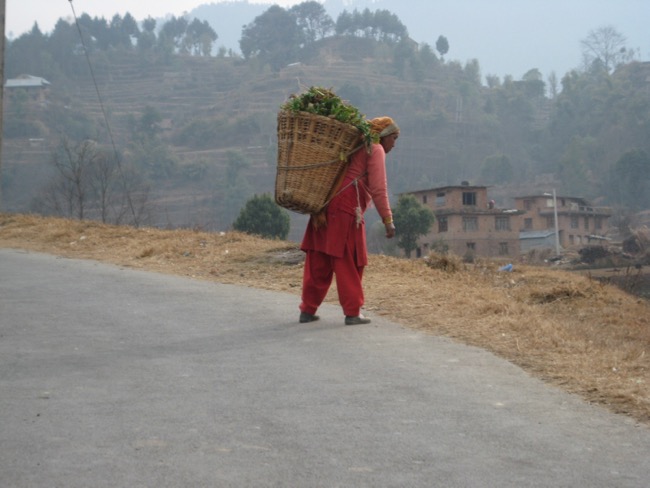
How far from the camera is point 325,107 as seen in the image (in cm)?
794

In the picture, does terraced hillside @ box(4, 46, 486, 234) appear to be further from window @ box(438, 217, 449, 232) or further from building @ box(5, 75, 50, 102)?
window @ box(438, 217, 449, 232)

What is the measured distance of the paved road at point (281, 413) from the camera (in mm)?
4047

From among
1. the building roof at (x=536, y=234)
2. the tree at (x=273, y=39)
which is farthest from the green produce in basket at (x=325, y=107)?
the tree at (x=273, y=39)

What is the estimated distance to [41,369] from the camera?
6.05 metres

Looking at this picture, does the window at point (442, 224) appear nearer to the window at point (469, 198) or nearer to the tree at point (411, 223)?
the window at point (469, 198)

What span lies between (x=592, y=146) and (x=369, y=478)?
114 metres

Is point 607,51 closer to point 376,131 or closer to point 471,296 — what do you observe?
point 471,296

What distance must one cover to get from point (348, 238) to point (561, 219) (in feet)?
232

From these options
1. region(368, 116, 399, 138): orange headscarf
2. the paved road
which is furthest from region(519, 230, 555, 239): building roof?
the paved road

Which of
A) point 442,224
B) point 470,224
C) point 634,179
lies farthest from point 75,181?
point 634,179

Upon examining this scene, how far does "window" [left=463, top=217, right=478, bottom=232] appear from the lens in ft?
221

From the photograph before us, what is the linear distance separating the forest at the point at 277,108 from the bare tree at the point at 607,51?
236mm

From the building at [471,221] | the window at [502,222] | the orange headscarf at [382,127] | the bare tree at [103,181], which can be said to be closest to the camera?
the orange headscarf at [382,127]

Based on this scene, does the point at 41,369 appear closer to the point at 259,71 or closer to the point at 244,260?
the point at 244,260
